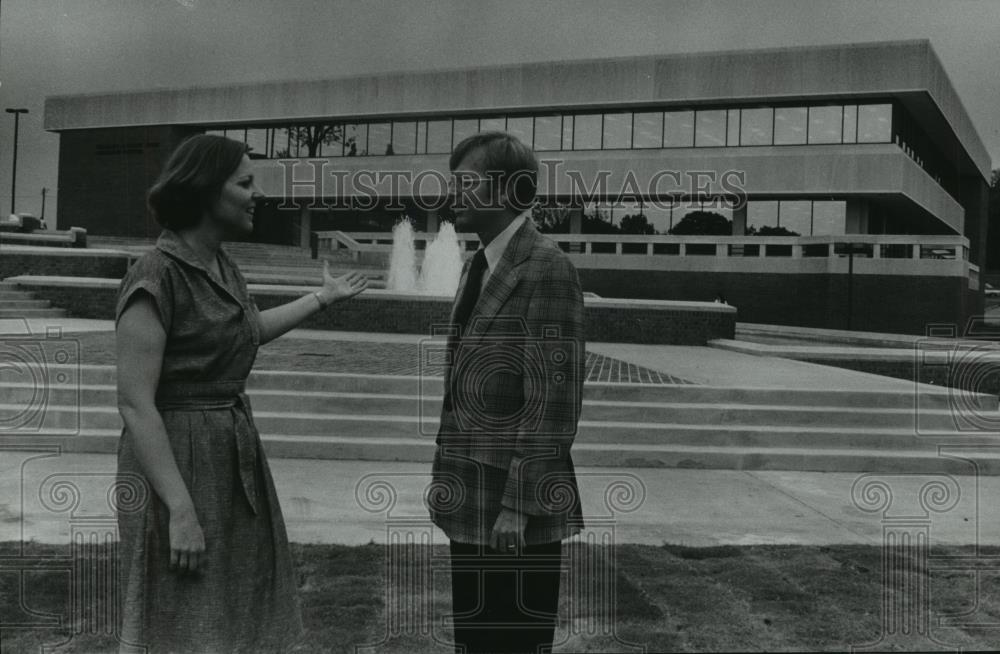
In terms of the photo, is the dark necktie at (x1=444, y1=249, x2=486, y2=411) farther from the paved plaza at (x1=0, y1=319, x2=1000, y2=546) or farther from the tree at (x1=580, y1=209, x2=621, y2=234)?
the tree at (x1=580, y1=209, x2=621, y2=234)

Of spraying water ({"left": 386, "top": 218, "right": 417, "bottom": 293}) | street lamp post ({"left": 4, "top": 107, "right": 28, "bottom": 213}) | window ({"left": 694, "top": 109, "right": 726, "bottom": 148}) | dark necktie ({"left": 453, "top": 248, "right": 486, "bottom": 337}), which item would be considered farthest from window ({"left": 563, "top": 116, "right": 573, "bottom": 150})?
dark necktie ({"left": 453, "top": 248, "right": 486, "bottom": 337})

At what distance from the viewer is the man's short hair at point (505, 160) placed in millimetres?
2707

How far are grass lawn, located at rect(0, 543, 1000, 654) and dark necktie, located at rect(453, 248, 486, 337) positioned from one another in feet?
5.19

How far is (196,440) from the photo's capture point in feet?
7.72

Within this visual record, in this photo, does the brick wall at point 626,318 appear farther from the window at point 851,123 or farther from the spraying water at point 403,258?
the window at point 851,123

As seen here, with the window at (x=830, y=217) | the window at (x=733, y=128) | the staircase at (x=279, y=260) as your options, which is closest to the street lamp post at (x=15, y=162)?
the staircase at (x=279, y=260)

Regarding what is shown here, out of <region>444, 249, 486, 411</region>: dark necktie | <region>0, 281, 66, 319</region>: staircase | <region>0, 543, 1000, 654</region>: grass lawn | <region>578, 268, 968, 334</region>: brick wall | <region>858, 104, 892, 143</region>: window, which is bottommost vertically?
<region>0, 543, 1000, 654</region>: grass lawn

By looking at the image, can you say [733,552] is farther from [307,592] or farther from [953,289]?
[953,289]

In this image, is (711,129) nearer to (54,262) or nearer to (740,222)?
(740,222)

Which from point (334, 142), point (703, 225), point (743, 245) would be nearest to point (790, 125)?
point (743, 245)

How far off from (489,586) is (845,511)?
4666mm

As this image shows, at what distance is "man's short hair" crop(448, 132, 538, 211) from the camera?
2.71 meters

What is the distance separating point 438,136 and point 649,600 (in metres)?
36.6

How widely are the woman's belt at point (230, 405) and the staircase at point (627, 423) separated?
18.6 feet
